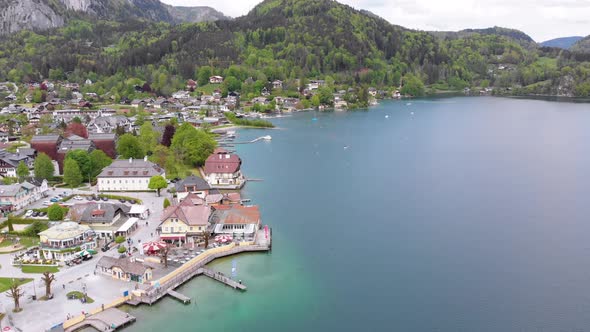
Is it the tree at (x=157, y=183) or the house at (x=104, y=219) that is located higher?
the tree at (x=157, y=183)

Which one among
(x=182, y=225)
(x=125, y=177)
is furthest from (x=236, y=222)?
(x=125, y=177)

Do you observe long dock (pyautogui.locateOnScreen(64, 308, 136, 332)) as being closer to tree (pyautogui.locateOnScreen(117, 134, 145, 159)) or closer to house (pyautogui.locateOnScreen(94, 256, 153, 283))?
house (pyautogui.locateOnScreen(94, 256, 153, 283))

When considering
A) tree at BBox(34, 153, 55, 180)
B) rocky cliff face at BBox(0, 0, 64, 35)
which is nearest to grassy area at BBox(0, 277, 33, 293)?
tree at BBox(34, 153, 55, 180)

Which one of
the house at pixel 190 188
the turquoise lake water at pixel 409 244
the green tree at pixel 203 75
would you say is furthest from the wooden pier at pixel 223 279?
the green tree at pixel 203 75

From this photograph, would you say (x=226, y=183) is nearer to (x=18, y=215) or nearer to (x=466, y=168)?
(x=18, y=215)

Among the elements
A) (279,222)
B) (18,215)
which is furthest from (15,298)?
(279,222)

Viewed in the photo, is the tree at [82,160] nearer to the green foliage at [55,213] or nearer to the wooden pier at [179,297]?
the green foliage at [55,213]
